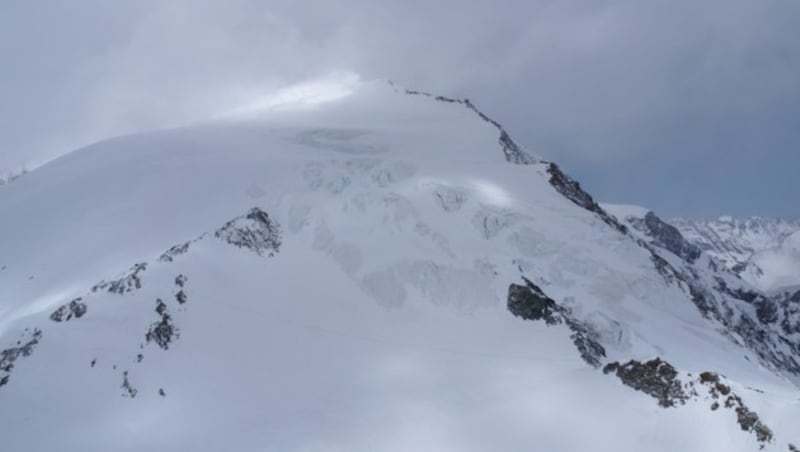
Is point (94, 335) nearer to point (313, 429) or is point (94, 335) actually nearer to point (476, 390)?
point (313, 429)

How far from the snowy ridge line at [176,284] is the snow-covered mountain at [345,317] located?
0.50 ft

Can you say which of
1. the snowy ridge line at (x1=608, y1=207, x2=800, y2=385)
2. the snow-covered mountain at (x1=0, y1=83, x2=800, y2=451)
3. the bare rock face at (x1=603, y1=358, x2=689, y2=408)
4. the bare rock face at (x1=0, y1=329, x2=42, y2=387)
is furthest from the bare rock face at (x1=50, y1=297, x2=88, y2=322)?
the snowy ridge line at (x1=608, y1=207, x2=800, y2=385)

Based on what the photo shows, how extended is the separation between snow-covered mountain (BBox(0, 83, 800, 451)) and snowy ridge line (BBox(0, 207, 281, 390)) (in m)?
0.15

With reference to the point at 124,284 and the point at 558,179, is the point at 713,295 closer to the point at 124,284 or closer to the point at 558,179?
the point at 558,179

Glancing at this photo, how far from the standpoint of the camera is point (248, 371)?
42.6 m

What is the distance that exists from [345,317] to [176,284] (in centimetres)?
1220

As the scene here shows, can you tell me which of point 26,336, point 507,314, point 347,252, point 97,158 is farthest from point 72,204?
point 507,314

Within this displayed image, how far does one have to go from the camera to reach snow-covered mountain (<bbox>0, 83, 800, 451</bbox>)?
39.1 m

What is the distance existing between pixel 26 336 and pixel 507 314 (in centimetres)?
3251

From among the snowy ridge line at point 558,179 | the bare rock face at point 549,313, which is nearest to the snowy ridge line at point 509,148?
the snowy ridge line at point 558,179

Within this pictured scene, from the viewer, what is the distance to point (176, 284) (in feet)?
150

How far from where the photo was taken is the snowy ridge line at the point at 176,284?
40.4 meters

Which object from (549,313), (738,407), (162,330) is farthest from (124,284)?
(738,407)

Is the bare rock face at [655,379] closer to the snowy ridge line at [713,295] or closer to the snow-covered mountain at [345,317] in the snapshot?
the snow-covered mountain at [345,317]
